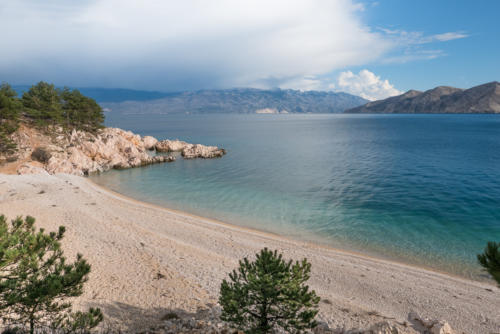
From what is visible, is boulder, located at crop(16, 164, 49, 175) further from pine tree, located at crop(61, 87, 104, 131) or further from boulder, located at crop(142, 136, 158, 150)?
boulder, located at crop(142, 136, 158, 150)

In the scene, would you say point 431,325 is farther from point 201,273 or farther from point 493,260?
point 201,273

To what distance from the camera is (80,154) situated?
46.8 m

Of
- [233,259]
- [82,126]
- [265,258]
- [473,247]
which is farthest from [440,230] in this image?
[82,126]

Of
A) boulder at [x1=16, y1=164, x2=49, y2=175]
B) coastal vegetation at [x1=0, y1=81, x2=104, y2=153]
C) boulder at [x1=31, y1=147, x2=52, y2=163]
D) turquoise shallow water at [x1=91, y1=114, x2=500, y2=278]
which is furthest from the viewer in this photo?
boulder at [x1=31, y1=147, x2=52, y2=163]

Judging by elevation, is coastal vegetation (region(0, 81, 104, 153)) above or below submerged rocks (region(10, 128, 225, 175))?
above

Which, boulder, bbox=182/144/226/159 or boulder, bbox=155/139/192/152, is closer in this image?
Result: boulder, bbox=182/144/226/159

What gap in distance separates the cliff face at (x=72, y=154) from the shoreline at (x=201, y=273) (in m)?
18.3

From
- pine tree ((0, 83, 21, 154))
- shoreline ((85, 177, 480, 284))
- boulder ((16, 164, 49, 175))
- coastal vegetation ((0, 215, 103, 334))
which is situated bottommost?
shoreline ((85, 177, 480, 284))

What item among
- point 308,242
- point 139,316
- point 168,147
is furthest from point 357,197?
point 168,147

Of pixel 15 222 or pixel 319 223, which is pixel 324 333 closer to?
pixel 15 222

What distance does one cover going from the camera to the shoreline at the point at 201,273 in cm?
1117

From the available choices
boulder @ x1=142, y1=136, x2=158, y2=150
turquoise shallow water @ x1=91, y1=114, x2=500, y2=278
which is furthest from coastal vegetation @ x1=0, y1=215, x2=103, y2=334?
boulder @ x1=142, y1=136, x2=158, y2=150

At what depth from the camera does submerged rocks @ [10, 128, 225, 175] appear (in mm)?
41469

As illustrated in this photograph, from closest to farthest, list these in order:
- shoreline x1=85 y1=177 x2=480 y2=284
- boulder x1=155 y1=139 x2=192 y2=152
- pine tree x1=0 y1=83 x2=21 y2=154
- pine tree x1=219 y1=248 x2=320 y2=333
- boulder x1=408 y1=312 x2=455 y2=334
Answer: pine tree x1=219 y1=248 x2=320 y2=333
boulder x1=408 y1=312 x2=455 y2=334
shoreline x1=85 y1=177 x2=480 y2=284
pine tree x1=0 y1=83 x2=21 y2=154
boulder x1=155 y1=139 x2=192 y2=152
